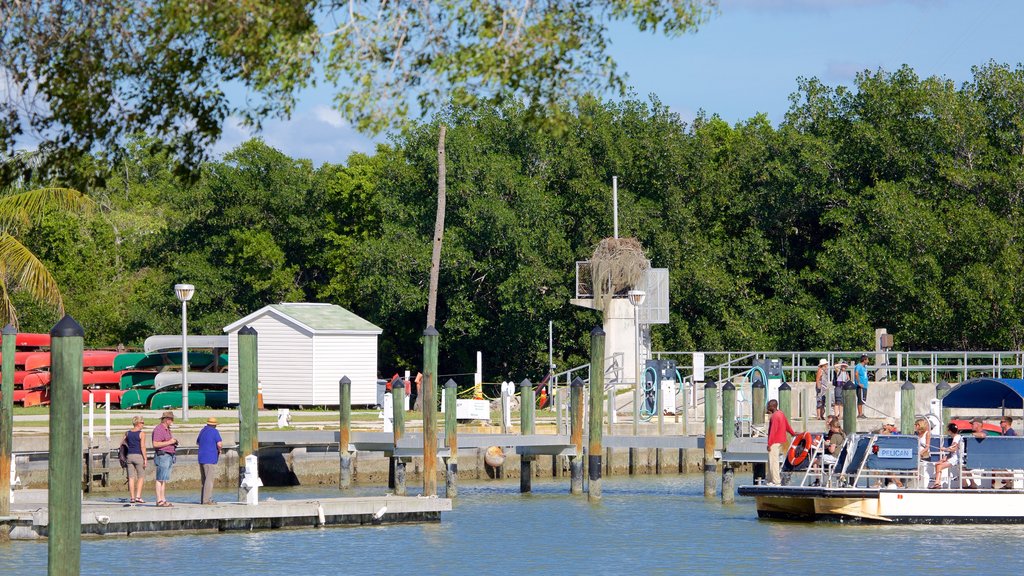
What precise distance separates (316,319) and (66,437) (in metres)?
34.6

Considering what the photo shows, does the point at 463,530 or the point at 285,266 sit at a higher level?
the point at 285,266

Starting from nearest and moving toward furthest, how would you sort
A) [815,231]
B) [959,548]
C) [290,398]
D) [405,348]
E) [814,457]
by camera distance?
1. [959,548]
2. [814,457]
3. [290,398]
4. [815,231]
5. [405,348]

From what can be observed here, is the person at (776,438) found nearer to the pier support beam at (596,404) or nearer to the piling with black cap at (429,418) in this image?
the pier support beam at (596,404)

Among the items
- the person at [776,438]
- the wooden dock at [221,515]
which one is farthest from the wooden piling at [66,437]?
the person at [776,438]

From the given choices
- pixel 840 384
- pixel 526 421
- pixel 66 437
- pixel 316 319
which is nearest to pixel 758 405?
pixel 840 384

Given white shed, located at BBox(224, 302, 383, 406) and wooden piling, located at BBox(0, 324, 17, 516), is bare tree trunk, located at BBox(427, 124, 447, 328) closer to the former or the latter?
white shed, located at BBox(224, 302, 383, 406)

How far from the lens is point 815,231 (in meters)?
60.4

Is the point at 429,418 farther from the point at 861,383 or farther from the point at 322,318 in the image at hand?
the point at 322,318

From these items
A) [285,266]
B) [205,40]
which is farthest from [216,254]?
[205,40]

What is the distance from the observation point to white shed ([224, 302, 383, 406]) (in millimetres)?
50156

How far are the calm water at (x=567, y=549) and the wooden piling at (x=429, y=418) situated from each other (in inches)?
35.3

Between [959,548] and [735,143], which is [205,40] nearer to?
[959,548]

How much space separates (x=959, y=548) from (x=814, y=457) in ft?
10.8

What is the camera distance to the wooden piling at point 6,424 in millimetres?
26547
